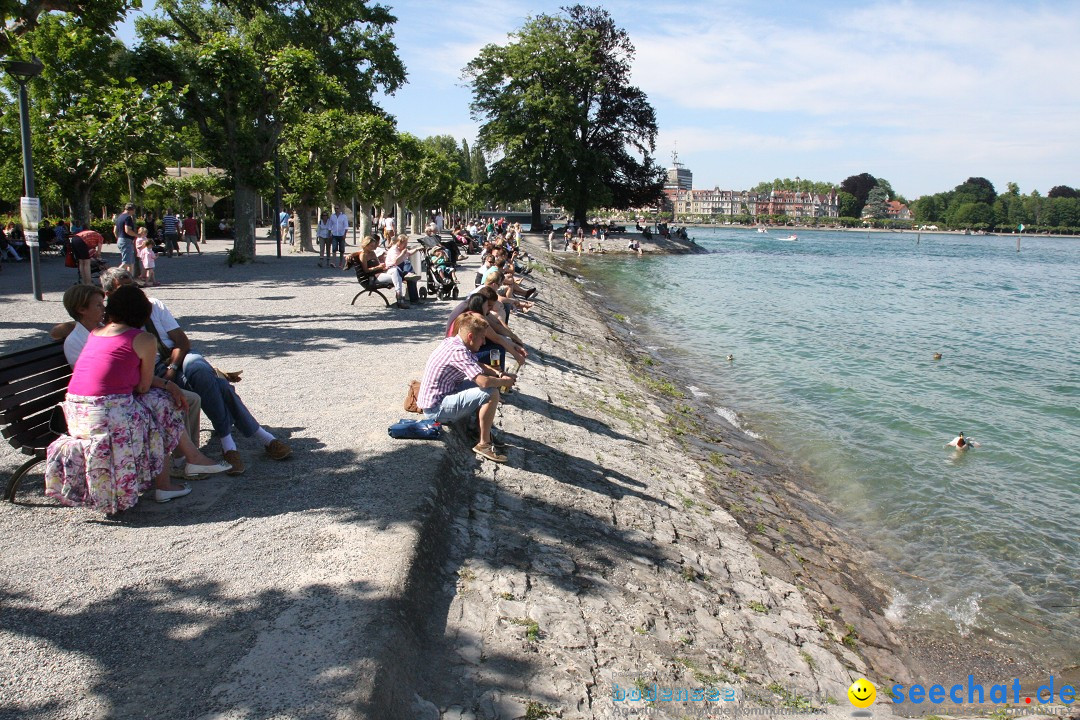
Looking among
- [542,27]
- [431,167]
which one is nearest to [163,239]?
[431,167]

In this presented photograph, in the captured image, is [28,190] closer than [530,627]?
No

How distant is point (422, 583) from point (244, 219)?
18.8 m

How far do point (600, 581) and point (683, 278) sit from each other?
115 ft

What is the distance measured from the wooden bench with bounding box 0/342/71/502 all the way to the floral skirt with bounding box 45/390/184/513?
12.6 inches

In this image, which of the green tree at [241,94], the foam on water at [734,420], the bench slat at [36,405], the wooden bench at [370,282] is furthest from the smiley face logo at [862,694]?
the green tree at [241,94]

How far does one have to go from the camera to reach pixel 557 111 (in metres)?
54.3

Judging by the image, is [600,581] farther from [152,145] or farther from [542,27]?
[542,27]

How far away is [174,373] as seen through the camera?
5.41 meters

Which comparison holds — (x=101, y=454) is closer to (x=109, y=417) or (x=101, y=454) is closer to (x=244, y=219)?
(x=109, y=417)

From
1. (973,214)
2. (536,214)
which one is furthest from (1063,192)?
(536,214)

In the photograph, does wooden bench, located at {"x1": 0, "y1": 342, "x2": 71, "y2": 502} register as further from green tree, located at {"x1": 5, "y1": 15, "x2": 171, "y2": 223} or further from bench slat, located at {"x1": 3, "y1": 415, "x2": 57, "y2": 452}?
green tree, located at {"x1": 5, "y1": 15, "x2": 171, "y2": 223}

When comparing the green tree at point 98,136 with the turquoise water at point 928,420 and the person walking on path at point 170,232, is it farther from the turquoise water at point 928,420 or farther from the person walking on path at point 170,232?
the turquoise water at point 928,420

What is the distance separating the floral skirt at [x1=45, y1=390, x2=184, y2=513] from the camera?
169 inches

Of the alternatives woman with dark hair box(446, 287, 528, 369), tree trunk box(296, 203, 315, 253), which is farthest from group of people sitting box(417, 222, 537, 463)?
tree trunk box(296, 203, 315, 253)
